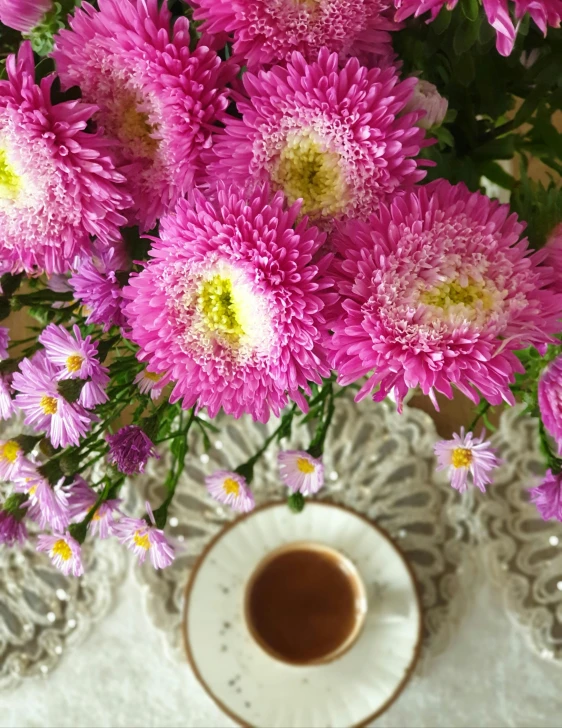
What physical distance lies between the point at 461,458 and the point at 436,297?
141 mm

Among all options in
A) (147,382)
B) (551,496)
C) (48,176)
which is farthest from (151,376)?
(551,496)

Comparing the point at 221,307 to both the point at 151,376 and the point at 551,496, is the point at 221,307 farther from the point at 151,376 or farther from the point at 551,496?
the point at 551,496

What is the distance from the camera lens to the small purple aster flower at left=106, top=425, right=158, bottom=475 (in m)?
0.34

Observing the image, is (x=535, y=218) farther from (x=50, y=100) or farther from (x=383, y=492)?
(x=383, y=492)

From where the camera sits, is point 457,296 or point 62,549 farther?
point 62,549

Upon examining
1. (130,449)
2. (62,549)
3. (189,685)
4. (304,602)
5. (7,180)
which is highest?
(7,180)

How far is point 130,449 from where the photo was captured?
341 mm

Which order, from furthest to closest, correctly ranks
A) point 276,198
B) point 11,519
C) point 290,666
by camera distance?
point 290,666 → point 11,519 → point 276,198

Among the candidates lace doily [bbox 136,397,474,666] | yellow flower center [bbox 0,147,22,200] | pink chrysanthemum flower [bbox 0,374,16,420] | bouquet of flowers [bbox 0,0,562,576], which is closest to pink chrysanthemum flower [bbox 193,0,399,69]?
bouquet of flowers [bbox 0,0,562,576]

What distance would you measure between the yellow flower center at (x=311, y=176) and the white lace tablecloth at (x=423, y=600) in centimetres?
37

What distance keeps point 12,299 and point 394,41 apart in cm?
25

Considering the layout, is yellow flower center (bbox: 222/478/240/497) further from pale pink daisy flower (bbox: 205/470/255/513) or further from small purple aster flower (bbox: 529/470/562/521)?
small purple aster flower (bbox: 529/470/562/521)

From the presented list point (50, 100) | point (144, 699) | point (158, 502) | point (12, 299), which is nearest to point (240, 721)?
point (144, 699)

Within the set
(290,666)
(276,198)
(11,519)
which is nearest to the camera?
(276,198)
